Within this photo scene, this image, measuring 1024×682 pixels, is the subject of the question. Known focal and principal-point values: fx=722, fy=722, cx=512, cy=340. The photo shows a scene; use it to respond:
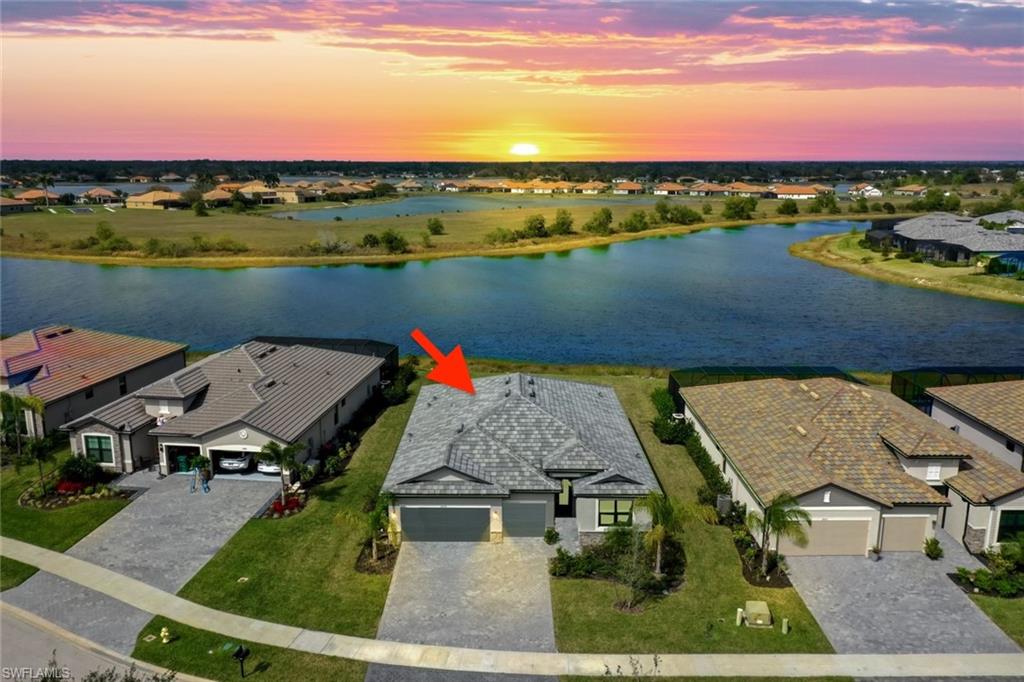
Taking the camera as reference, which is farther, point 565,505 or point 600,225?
point 600,225

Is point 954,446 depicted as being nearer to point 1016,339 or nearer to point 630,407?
point 630,407

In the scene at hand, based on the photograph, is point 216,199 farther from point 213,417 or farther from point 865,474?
point 865,474

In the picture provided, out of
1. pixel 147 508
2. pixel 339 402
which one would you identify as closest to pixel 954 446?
pixel 339 402

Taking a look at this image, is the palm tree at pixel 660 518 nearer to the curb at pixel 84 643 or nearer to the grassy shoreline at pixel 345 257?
the curb at pixel 84 643

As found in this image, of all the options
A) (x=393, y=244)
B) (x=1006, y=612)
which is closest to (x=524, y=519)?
(x=1006, y=612)

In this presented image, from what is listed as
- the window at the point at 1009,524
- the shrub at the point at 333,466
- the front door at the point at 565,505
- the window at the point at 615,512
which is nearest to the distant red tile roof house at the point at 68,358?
the shrub at the point at 333,466

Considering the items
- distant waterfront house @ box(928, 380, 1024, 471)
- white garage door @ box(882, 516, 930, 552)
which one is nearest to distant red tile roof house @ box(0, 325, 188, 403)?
white garage door @ box(882, 516, 930, 552)

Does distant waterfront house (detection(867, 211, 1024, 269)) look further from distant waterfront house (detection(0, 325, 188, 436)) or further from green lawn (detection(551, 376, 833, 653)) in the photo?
distant waterfront house (detection(0, 325, 188, 436))
